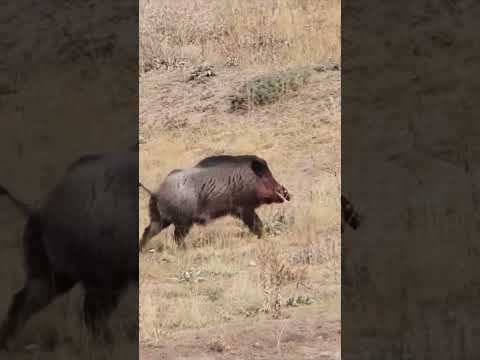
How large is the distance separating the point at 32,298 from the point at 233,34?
498 cm

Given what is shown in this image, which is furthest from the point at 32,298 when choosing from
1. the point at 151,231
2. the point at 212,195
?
the point at 212,195

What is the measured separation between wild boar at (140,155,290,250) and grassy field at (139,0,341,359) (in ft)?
0.31

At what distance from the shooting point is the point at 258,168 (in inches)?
374

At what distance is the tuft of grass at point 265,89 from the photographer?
10891mm

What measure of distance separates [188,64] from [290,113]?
1.12 metres

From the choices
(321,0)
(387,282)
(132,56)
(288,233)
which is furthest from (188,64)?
(387,282)

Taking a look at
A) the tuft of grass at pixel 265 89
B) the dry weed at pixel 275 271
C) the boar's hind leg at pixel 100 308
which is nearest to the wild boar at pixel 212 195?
the dry weed at pixel 275 271

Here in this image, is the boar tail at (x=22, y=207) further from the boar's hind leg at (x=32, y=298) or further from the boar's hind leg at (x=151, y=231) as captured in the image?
the boar's hind leg at (x=151, y=231)

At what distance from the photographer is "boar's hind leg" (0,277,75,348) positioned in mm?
6652

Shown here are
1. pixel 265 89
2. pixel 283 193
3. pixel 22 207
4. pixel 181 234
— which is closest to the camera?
pixel 22 207

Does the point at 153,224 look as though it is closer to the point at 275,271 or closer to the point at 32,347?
the point at 275,271

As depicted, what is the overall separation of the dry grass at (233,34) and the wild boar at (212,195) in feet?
5.86

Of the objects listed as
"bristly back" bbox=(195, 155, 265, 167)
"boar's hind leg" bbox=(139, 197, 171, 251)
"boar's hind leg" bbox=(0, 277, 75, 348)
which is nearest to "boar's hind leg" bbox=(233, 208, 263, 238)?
"bristly back" bbox=(195, 155, 265, 167)

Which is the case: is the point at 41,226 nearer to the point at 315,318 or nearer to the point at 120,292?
the point at 120,292
